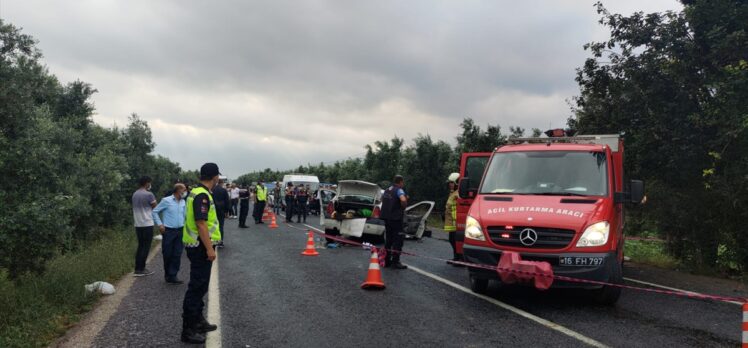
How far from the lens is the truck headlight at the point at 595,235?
5.70m

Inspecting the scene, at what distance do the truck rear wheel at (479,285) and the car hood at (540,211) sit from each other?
104cm

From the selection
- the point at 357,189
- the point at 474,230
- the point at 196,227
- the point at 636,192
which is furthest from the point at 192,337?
the point at 357,189

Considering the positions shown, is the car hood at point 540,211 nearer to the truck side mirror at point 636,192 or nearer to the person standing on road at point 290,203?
the truck side mirror at point 636,192

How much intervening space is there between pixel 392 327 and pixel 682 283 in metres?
6.27

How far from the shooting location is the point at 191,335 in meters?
4.71

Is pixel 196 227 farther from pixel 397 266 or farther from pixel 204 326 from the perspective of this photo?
pixel 397 266

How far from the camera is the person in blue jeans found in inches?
316

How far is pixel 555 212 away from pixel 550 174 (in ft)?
3.33

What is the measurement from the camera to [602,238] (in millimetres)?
5723

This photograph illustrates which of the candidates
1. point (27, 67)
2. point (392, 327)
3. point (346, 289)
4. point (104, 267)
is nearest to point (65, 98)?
point (27, 67)

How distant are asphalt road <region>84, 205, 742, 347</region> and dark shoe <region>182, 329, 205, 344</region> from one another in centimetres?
13

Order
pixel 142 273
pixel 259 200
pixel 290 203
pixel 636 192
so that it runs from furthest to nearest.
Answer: pixel 290 203
pixel 259 200
pixel 142 273
pixel 636 192

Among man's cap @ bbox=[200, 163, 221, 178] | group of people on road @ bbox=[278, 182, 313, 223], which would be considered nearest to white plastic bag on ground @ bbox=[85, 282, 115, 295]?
man's cap @ bbox=[200, 163, 221, 178]

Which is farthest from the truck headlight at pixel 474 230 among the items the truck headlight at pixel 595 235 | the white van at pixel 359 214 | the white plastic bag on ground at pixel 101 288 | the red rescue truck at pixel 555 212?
the white van at pixel 359 214
